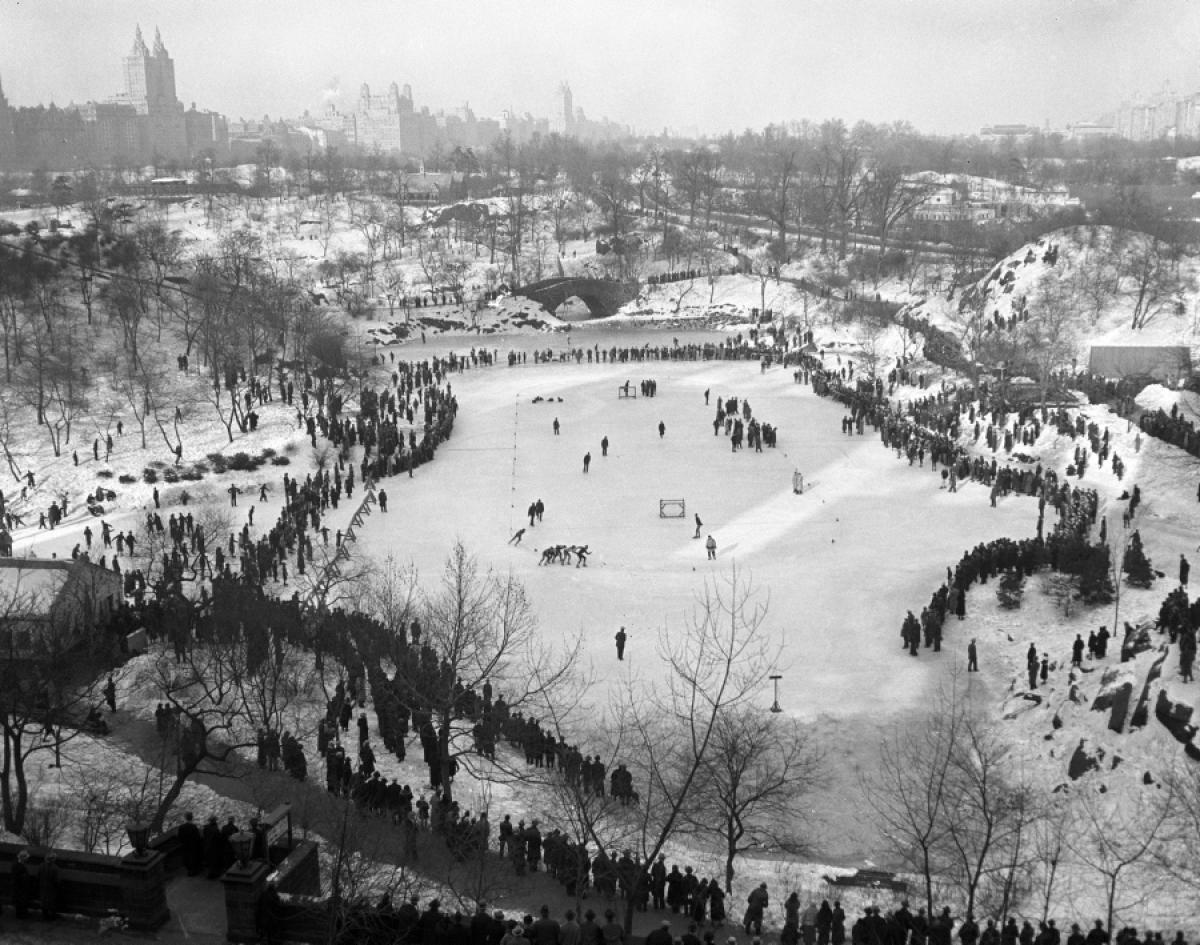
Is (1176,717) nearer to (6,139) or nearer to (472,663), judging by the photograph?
(472,663)

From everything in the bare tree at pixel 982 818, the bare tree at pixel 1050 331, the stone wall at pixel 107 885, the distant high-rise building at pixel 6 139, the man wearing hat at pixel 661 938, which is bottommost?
the bare tree at pixel 982 818

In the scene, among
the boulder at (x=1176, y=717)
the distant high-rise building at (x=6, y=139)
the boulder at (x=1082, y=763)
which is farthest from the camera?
the distant high-rise building at (x=6, y=139)

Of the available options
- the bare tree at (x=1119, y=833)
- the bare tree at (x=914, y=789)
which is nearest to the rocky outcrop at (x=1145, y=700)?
the bare tree at (x=1119, y=833)

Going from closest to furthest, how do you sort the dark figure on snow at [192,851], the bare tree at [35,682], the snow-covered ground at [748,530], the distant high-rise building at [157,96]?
the dark figure on snow at [192,851] → the bare tree at [35,682] → the snow-covered ground at [748,530] → the distant high-rise building at [157,96]

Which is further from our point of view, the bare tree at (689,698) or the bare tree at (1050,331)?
the bare tree at (1050,331)

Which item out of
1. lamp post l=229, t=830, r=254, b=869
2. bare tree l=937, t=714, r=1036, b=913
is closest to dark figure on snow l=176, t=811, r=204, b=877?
lamp post l=229, t=830, r=254, b=869

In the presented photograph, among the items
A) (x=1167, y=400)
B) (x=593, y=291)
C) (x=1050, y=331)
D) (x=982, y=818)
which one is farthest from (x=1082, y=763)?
(x=593, y=291)

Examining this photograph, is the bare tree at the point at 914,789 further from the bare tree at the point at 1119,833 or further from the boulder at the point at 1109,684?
the boulder at the point at 1109,684

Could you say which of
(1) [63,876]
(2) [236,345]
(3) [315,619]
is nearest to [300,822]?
(1) [63,876]

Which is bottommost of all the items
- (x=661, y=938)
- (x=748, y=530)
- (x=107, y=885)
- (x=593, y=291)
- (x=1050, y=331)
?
(x=748, y=530)
